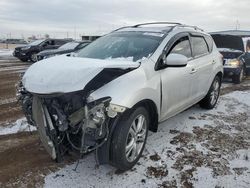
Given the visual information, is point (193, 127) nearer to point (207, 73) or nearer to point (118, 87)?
point (207, 73)

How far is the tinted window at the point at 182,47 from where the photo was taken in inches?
186

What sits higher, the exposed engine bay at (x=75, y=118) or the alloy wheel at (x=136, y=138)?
the exposed engine bay at (x=75, y=118)

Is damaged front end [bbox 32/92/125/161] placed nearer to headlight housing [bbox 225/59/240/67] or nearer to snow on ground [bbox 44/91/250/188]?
Result: snow on ground [bbox 44/91/250/188]

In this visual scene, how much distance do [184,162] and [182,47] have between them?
1931mm

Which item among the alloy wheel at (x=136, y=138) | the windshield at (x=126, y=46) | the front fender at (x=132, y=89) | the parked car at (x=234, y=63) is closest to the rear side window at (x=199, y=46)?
the windshield at (x=126, y=46)

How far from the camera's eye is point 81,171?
380 centimetres

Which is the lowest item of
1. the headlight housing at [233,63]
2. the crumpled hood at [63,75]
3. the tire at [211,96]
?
the tire at [211,96]

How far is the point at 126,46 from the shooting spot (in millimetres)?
→ 4609

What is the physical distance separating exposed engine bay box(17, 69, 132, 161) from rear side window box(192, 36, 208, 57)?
2599 millimetres

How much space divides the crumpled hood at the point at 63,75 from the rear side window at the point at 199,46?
87.8 inches

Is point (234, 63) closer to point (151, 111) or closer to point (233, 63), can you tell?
point (233, 63)

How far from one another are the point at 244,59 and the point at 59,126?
378 inches

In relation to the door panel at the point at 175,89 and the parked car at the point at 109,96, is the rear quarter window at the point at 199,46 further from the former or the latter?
the parked car at the point at 109,96

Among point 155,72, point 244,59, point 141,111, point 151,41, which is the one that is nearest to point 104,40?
point 151,41
